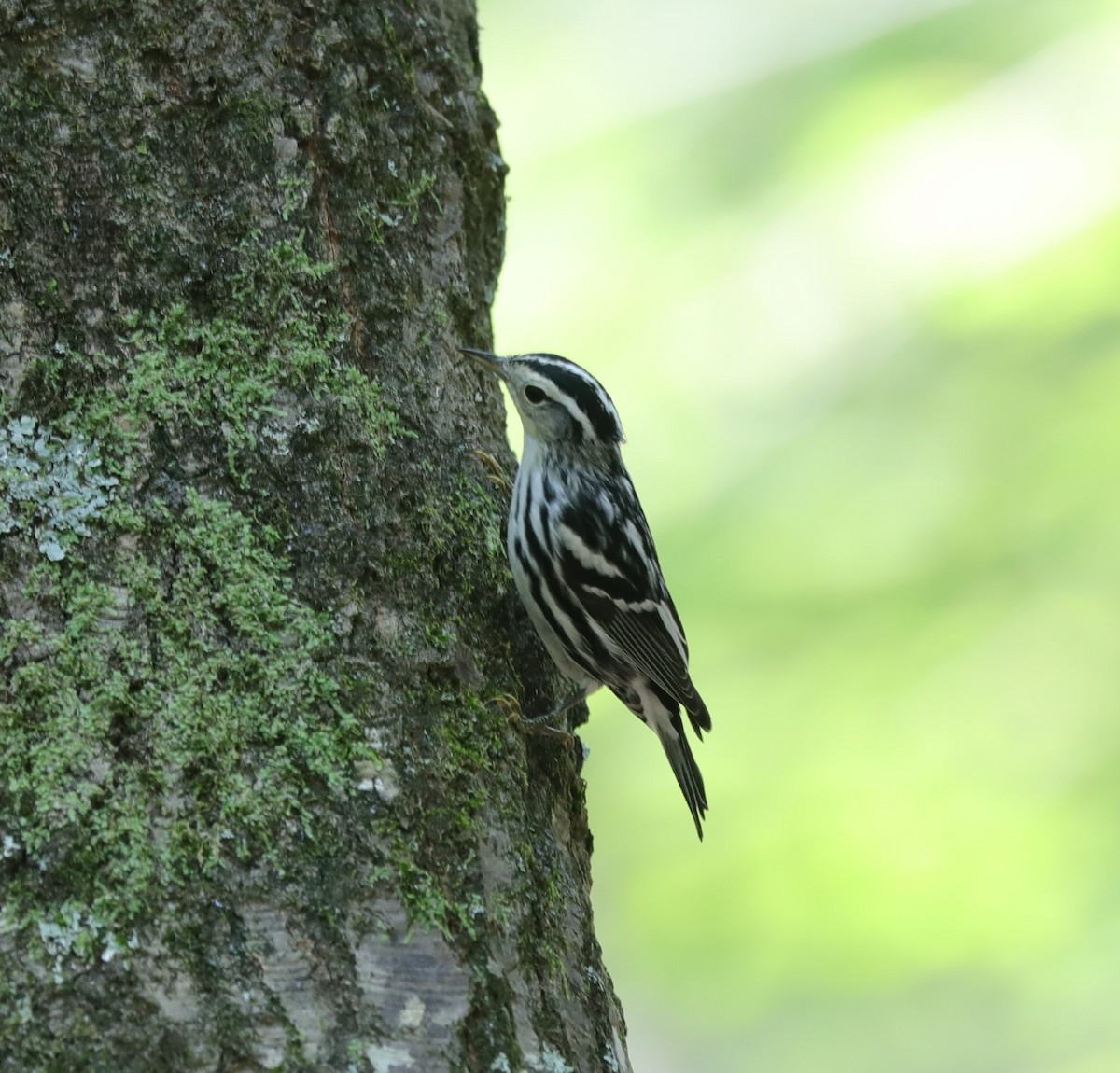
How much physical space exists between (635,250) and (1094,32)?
7.70 ft

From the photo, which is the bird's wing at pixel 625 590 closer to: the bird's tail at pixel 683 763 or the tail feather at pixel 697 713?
the tail feather at pixel 697 713

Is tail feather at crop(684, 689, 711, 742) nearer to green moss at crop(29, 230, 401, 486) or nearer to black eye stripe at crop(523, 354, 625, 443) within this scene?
black eye stripe at crop(523, 354, 625, 443)

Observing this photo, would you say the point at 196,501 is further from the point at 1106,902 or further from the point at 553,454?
the point at 1106,902

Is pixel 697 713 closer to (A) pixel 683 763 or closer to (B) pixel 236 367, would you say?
(A) pixel 683 763

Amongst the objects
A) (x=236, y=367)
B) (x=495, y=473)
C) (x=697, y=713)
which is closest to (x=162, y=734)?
(x=236, y=367)

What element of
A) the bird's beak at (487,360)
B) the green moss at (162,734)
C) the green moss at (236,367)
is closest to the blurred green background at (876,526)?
the bird's beak at (487,360)

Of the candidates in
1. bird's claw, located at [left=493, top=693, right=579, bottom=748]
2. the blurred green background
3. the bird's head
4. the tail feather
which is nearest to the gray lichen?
bird's claw, located at [left=493, top=693, right=579, bottom=748]

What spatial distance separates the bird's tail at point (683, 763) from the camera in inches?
153

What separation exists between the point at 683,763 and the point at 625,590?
1.90ft

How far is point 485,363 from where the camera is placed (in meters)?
3.42

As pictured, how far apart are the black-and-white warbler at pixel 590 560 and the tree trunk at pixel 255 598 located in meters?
0.18

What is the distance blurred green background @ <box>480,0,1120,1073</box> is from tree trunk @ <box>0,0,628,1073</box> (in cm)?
264

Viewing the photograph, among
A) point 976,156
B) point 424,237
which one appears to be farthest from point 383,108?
point 976,156

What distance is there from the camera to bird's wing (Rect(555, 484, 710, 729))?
3650mm
